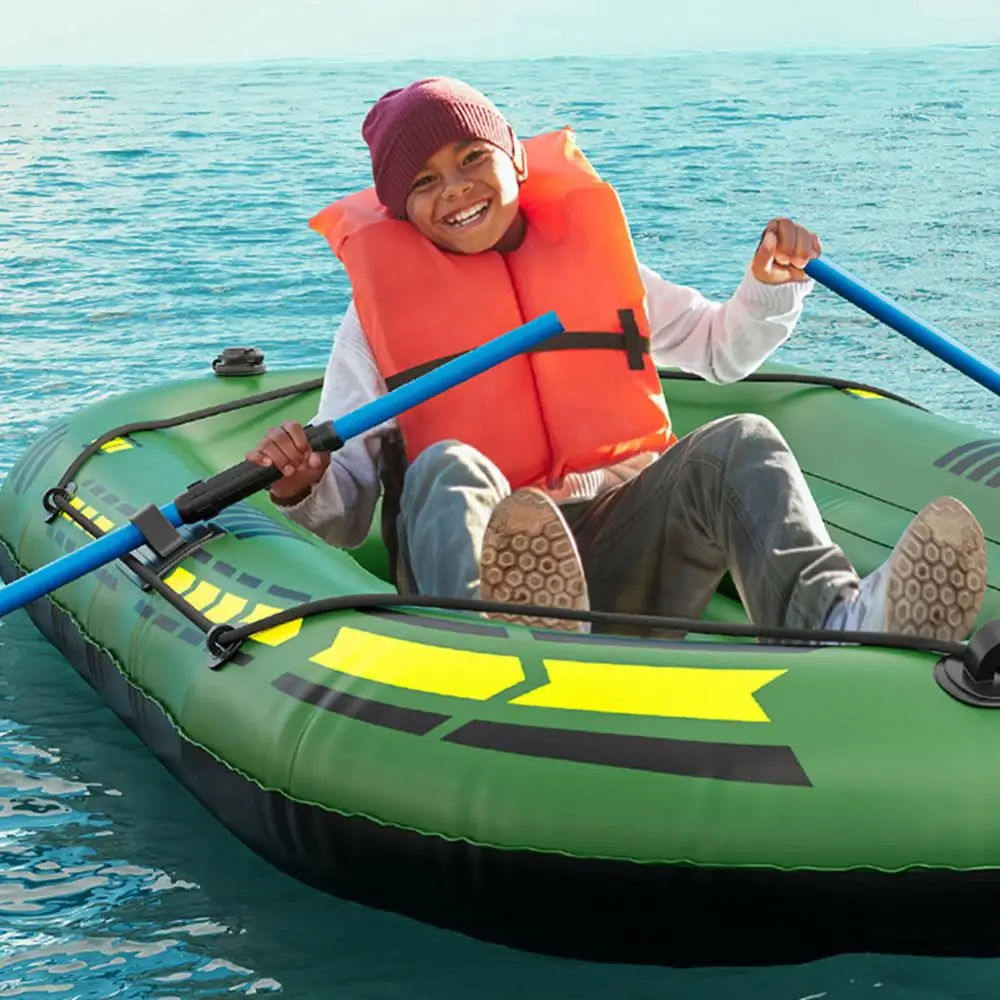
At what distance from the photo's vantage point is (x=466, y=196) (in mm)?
2332

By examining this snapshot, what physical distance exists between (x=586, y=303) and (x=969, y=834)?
992 millimetres

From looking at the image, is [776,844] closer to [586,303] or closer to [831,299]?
[586,303]

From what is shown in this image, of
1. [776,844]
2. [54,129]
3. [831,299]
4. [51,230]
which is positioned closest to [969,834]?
[776,844]

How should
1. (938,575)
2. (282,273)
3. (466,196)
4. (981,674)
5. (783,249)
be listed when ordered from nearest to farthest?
(981,674), (938,575), (783,249), (466,196), (282,273)

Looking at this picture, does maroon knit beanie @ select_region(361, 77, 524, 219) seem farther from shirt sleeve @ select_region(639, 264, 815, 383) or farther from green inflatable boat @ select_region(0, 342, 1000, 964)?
A: green inflatable boat @ select_region(0, 342, 1000, 964)

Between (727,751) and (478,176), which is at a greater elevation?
(478,176)

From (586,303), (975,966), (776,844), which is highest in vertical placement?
(586,303)

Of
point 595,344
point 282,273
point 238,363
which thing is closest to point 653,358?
point 595,344

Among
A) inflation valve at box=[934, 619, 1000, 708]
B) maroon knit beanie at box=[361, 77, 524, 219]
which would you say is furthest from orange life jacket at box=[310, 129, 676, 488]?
inflation valve at box=[934, 619, 1000, 708]

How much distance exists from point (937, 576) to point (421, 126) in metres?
0.88

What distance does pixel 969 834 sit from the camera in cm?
162

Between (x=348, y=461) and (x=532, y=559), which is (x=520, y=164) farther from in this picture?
(x=532, y=559)

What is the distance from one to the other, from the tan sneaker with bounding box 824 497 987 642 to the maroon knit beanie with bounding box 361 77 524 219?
2.60 ft

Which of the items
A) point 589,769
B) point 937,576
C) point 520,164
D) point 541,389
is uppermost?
point 520,164
